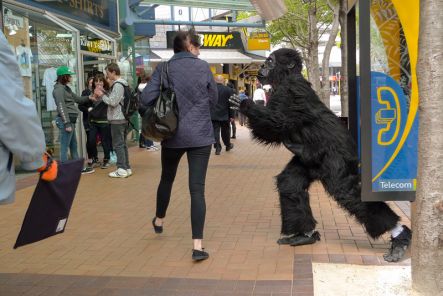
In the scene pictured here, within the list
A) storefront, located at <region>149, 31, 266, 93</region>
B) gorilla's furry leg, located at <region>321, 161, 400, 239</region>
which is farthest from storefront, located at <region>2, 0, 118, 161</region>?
storefront, located at <region>149, 31, 266, 93</region>

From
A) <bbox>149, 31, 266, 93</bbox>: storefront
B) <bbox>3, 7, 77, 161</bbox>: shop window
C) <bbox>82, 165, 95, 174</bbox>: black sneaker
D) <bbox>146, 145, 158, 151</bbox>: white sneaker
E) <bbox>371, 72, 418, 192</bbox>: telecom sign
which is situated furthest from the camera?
<bbox>149, 31, 266, 93</bbox>: storefront

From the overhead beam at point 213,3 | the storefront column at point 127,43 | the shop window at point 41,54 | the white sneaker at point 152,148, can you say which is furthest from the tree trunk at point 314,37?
the shop window at point 41,54

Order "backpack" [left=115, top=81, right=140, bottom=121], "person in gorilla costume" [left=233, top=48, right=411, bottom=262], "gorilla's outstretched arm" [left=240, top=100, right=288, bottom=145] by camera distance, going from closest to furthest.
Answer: "person in gorilla costume" [left=233, top=48, right=411, bottom=262] → "gorilla's outstretched arm" [left=240, top=100, right=288, bottom=145] → "backpack" [left=115, top=81, right=140, bottom=121]

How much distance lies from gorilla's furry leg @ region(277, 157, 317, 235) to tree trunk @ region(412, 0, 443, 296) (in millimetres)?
1432

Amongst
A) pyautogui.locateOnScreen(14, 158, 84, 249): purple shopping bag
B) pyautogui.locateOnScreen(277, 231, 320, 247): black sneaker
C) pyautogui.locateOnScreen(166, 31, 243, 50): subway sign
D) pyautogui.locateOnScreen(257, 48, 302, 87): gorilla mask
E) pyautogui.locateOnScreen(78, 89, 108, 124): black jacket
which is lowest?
pyautogui.locateOnScreen(277, 231, 320, 247): black sneaker

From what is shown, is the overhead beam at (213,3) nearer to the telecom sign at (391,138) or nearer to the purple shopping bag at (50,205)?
the telecom sign at (391,138)

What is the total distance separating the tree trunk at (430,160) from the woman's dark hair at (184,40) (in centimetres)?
199

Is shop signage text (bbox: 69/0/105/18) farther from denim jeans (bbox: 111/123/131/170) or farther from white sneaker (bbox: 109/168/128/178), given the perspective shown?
white sneaker (bbox: 109/168/128/178)

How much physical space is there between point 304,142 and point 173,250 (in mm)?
1496

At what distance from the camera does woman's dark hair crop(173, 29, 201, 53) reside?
4.81m

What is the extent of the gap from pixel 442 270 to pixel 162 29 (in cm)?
3517

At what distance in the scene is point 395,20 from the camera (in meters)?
4.49

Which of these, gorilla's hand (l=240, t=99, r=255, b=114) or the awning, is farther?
the awning

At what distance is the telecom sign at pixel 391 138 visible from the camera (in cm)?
428
